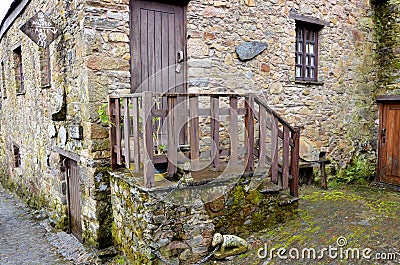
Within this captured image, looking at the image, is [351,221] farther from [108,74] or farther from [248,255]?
[108,74]

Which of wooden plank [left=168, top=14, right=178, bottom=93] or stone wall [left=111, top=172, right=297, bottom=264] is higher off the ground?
wooden plank [left=168, top=14, right=178, bottom=93]

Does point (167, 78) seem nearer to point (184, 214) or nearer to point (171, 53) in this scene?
point (171, 53)

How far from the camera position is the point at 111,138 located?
3936mm

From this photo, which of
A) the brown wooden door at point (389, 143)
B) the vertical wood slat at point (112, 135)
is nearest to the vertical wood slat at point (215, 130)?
the vertical wood slat at point (112, 135)

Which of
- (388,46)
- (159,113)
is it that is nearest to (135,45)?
(159,113)

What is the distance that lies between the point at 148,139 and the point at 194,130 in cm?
49

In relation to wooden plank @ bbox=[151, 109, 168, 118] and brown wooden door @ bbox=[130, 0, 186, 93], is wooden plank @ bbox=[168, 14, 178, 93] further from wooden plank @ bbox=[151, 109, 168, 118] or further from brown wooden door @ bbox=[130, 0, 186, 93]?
wooden plank @ bbox=[151, 109, 168, 118]

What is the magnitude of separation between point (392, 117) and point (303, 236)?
13.9 feet

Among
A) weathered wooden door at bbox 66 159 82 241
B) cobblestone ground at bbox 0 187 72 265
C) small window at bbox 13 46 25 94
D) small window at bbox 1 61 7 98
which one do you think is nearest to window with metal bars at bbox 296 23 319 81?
weathered wooden door at bbox 66 159 82 241

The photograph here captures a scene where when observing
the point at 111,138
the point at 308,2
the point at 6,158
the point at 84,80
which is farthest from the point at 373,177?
the point at 6,158

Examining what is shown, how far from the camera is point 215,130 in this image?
347 cm

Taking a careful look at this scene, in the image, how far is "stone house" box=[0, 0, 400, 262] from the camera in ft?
12.7

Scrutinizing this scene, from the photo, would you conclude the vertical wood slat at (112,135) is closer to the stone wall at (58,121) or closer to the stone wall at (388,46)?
the stone wall at (58,121)

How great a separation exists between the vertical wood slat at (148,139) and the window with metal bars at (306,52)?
3.68 metres
